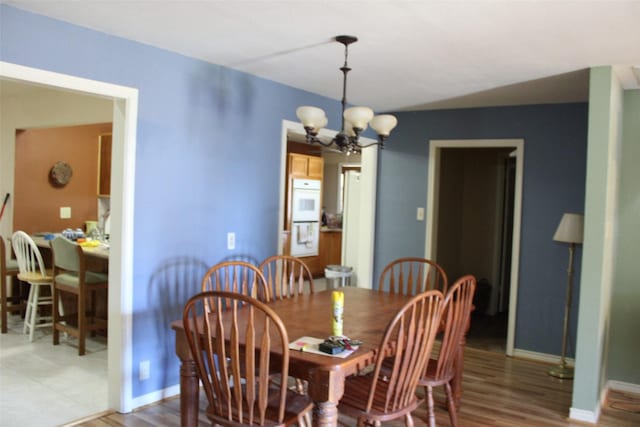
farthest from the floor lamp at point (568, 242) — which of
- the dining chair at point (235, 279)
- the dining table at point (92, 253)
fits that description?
the dining table at point (92, 253)

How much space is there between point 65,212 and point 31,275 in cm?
161

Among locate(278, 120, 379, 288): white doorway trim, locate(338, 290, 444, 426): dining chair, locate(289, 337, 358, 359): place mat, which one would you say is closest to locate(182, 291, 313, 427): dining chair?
locate(289, 337, 358, 359): place mat

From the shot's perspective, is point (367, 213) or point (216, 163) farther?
point (367, 213)

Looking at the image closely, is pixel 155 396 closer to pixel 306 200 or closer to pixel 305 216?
pixel 305 216

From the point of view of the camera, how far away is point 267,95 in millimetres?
3936

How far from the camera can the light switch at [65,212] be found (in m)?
6.03

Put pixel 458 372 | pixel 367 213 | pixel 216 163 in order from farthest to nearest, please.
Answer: pixel 367 213
pixel 216 163
pixel 458 372

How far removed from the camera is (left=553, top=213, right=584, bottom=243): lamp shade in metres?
4.02

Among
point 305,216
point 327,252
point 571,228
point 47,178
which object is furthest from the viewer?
point 327,252

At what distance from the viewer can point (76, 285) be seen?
4215 mm

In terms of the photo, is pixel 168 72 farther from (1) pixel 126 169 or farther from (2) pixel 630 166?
(2) pixel 630 166

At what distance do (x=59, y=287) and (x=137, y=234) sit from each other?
1.79 metres

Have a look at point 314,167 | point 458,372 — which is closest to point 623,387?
point 458,372

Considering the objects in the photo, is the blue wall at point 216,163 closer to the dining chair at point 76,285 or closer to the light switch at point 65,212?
the dining chair at point 76,285
